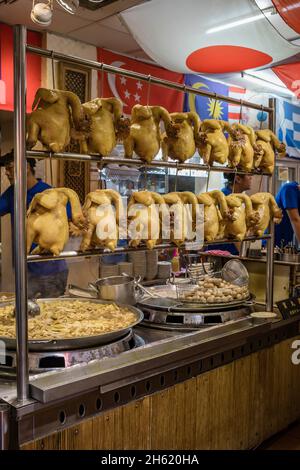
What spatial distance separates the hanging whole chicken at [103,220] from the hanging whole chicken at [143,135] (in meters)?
0.25

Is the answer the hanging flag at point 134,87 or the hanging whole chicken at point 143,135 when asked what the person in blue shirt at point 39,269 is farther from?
the hanging flag at point 134,87

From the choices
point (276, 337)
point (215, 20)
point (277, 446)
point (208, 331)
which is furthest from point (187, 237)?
point (215, 20)

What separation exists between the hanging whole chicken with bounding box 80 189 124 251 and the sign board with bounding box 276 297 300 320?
1.18m

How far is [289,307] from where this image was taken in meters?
2.67

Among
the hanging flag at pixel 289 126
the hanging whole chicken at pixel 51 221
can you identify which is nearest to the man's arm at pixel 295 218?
the hanging whole chicken at pixel 51 221

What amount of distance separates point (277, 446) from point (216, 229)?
4.27 feet

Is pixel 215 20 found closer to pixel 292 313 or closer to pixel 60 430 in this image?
pixel 292 313

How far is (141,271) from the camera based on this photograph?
475 cm

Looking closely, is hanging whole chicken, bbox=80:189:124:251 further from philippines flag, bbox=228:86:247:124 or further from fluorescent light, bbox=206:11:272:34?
philippines flag, bbox=228:86:247:124

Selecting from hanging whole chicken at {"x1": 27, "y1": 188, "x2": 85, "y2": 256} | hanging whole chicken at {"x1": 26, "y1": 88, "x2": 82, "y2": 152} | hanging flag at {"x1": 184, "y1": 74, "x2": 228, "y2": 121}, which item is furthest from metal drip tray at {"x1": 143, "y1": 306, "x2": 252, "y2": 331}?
hanging flag at {"x1": 184, "y1": 74, "x2": 228, "y2": 121}

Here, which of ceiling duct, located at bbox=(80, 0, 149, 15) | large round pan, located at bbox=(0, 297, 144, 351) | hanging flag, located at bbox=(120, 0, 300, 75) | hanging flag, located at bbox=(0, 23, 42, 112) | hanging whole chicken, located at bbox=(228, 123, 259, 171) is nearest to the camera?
large round pan, located at bbox=(0, 297, 144, 351)

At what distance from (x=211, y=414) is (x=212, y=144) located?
130cm

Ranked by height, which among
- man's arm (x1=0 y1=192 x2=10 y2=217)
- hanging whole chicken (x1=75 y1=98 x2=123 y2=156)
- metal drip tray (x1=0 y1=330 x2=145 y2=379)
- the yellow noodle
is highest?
hanging whole chicken (x1=75 y1=98 x2=123 y2=156)

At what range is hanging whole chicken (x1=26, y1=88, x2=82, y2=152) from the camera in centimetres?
166
